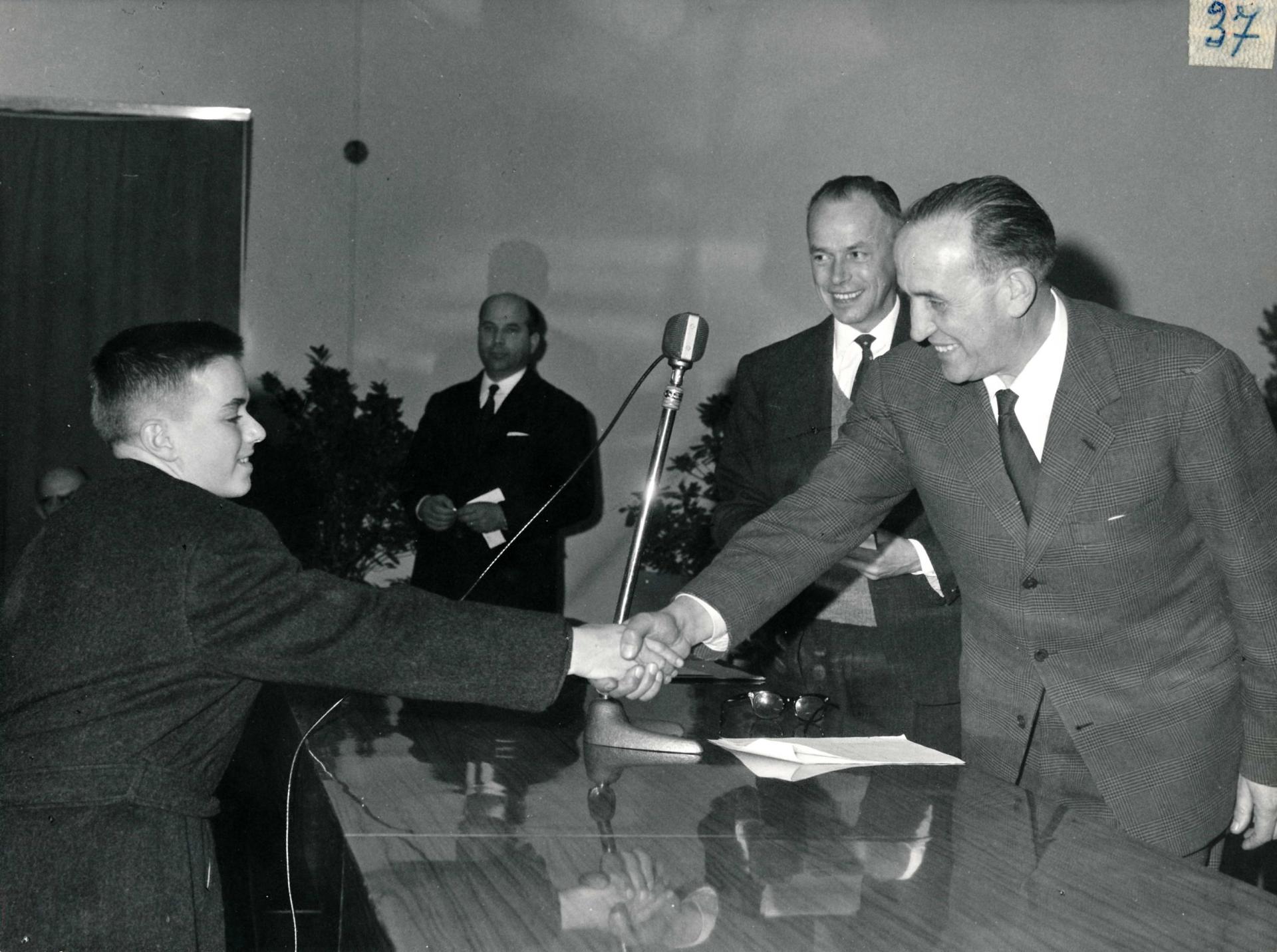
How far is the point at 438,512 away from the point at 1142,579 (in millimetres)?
2893

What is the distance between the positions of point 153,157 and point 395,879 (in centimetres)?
519

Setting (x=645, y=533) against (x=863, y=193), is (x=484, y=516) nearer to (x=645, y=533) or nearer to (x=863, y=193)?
(x=863, y=193)

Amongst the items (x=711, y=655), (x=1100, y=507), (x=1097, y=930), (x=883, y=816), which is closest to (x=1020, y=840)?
(x=883, y=816)

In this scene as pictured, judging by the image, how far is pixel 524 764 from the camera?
2.02m

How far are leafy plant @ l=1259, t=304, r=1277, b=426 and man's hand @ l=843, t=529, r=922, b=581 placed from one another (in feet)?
12.3

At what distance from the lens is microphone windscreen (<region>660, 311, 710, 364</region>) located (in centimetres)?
209

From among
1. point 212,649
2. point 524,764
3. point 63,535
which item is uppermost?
point 63,535

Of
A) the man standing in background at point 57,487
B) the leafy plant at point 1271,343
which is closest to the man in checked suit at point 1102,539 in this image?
the man standing in background at point 57,487

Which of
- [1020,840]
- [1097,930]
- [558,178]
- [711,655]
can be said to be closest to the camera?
[1097,930]

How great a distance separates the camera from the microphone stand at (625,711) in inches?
82.3

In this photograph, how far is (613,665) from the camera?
2018 millimetres

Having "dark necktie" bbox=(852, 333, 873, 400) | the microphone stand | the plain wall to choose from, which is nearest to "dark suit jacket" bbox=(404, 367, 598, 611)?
the plain wall

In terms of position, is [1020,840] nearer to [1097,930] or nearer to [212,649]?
[1097,930]

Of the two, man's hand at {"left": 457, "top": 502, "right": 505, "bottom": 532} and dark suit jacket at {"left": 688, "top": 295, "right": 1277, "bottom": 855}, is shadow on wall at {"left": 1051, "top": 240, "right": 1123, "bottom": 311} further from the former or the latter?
dark suit jacket at {"left": 688, "top": 295, "right": 1277, "bottom": 855}
